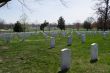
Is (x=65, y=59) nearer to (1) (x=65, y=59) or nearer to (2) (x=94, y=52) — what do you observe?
(1) (x=65, y=59)

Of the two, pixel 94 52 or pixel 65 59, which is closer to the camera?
pixel 65 59

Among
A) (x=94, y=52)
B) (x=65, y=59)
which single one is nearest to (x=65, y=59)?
(x=65, y=59)

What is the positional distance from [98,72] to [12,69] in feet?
11.0

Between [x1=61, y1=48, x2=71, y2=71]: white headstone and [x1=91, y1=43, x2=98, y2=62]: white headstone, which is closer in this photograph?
[x1=61, y1=48, x2=71, y2=71]: white headstone

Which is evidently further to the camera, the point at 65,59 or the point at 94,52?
the point at 94,52

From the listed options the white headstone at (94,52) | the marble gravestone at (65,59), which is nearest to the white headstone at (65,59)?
the marble gravestone at (65,59)

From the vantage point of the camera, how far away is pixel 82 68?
10.8 metres

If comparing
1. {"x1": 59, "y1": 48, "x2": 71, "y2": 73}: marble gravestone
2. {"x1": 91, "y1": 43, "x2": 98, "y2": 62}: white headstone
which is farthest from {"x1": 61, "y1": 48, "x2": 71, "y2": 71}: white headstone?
{"x1": 91, "y1": 43, "x2": 98, "y2": 62}: white headstone

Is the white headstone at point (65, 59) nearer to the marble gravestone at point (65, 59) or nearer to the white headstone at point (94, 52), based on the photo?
the marble gravestone at point (65, 59)

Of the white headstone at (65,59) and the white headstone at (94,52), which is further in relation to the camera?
the white headstone at (94,52)

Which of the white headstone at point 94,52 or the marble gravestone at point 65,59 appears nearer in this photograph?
the marble gravestone at point 65,59

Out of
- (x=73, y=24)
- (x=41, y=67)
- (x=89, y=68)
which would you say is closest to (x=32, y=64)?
(x=41, y=67)

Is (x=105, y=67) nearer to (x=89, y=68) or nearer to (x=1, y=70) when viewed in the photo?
(x=89, y=68)

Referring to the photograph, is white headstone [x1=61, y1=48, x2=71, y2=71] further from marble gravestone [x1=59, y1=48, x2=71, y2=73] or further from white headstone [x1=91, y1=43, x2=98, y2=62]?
white headstone [x1=91, y1=43, x2=98, y2=62]
